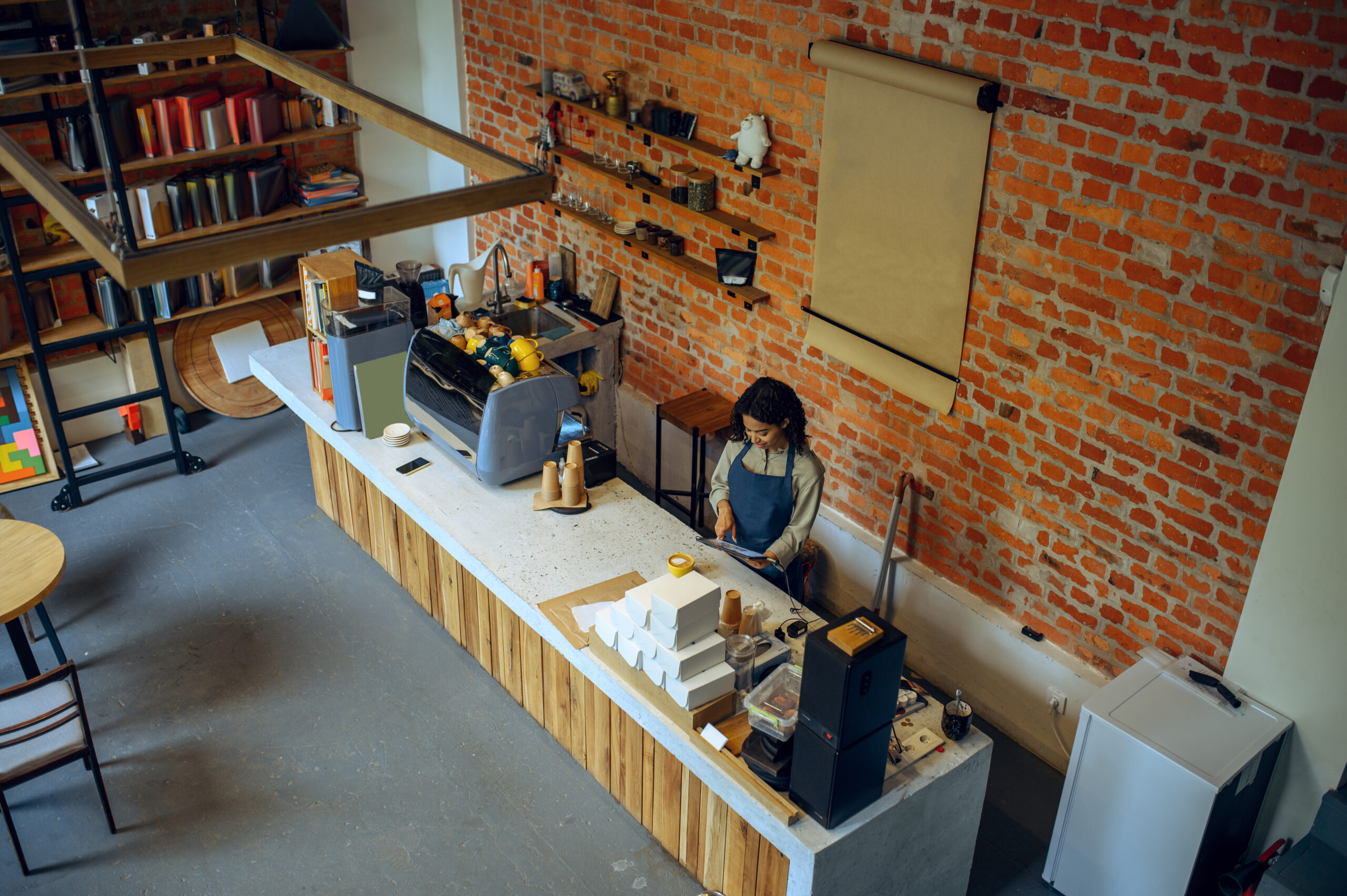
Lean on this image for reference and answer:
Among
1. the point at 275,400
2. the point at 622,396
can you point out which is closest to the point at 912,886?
the point at 622,396

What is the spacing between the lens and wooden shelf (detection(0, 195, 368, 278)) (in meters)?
5.62

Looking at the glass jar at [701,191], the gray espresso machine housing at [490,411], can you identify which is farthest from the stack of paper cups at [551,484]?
the glass jar at [701,191]

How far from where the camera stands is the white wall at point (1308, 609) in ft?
9.89

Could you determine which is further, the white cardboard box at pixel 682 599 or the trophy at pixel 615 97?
the trophy at pixel 615 97

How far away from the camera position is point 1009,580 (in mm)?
4246

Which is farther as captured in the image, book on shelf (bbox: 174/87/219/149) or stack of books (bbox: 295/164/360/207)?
stack of books (bbox: 295/164/360/207)

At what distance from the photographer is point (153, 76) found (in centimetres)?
575

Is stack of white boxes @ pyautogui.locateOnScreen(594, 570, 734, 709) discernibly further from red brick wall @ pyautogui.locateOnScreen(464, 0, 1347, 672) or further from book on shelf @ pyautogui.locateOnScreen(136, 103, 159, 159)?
book on shelf @ pyautogui.locateOnScreen(136, 103, 159, 159)

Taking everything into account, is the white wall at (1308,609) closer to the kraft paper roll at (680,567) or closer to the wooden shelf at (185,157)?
the kraft paper roll at (680,567)

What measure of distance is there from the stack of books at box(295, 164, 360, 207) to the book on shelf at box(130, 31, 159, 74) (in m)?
1.06

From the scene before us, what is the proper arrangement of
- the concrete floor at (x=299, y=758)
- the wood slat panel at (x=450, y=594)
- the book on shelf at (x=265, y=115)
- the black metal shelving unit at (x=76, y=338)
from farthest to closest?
1. the book on shelf at (x=265, y=115)
2. the black metal shelving unit at (x=76, y=338)
3. the wood slat panel at (x=450, y=594)
4. the concrete floor at (x=299, y=758)

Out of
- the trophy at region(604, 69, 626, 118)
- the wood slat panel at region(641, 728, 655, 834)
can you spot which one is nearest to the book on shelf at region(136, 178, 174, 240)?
the trophy at region(604, 69, 626, 118)

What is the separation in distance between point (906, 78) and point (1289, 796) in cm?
279

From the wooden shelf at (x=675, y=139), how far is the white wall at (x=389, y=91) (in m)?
1.21
